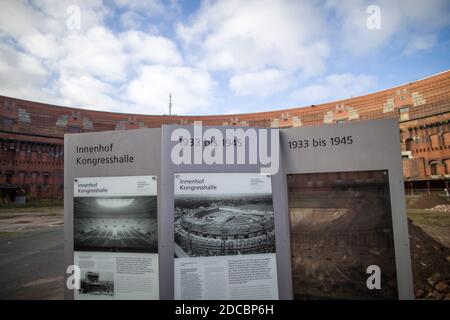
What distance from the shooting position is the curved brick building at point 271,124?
24.5 metres

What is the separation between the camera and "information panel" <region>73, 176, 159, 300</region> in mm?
2689

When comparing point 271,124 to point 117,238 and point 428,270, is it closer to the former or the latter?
point 428,270

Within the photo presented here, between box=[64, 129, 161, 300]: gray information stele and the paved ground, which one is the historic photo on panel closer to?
box=[64, 129, 161, 300]: gray information stele

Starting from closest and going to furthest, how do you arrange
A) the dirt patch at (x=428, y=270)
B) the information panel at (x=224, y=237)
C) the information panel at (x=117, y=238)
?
1. the information panel at (x=224, y=237)
2. the information panel at (x=117, y=238)
3. the dirt patch at (x=428, y=270)

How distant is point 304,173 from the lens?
2754mm

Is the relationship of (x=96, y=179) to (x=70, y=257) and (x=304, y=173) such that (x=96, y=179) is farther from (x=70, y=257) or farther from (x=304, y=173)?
(x=304, y=173)

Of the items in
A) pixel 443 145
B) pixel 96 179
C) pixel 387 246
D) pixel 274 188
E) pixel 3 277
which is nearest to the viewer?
pixel 387 246

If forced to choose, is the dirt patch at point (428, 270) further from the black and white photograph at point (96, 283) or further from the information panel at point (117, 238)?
the black and white photograph at point (96, 283)

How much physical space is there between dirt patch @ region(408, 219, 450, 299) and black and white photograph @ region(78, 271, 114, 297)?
489 centimetres

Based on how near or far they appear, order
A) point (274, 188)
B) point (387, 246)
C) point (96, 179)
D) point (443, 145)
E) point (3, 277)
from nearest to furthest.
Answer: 1. point (387, 246)
2. point (274, 188)
3. point (96, 179)
4. point (3, 277)
5. point (443, 145)

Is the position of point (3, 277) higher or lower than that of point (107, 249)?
lower

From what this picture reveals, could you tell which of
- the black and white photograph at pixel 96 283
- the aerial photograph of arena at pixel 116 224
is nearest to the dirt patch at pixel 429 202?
the aerial photograph of arena at pixel 116 224
